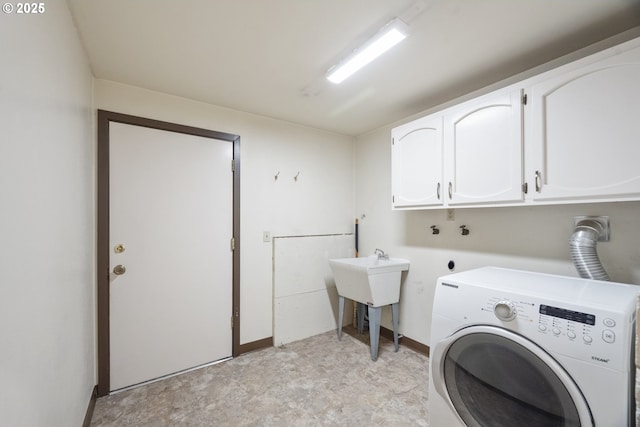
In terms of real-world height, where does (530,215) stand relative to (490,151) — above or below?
below

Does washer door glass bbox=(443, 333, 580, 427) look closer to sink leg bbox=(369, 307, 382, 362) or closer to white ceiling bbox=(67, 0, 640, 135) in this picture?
sink leg bbox=(369, 307, 382, 362)

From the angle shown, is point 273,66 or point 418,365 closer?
point 273,66

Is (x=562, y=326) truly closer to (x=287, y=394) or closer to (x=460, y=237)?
(x=460, y=237)

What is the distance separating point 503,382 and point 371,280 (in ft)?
3.90

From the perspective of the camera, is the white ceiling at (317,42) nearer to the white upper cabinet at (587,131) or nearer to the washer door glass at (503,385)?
the white upper cabinet at (587,131)

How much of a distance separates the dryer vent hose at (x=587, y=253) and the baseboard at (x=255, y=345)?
246cm

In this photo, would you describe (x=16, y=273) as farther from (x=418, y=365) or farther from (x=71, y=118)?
(x=418, y=365)

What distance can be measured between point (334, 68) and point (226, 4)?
0.73 metres

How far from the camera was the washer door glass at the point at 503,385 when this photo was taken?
1.07 meters

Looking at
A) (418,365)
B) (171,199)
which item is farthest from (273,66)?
(418,365)

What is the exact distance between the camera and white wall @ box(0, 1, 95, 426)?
720 mm

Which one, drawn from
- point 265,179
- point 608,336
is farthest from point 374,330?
point 265,179

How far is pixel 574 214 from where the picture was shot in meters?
1.60

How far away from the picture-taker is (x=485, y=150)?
5.66ft
